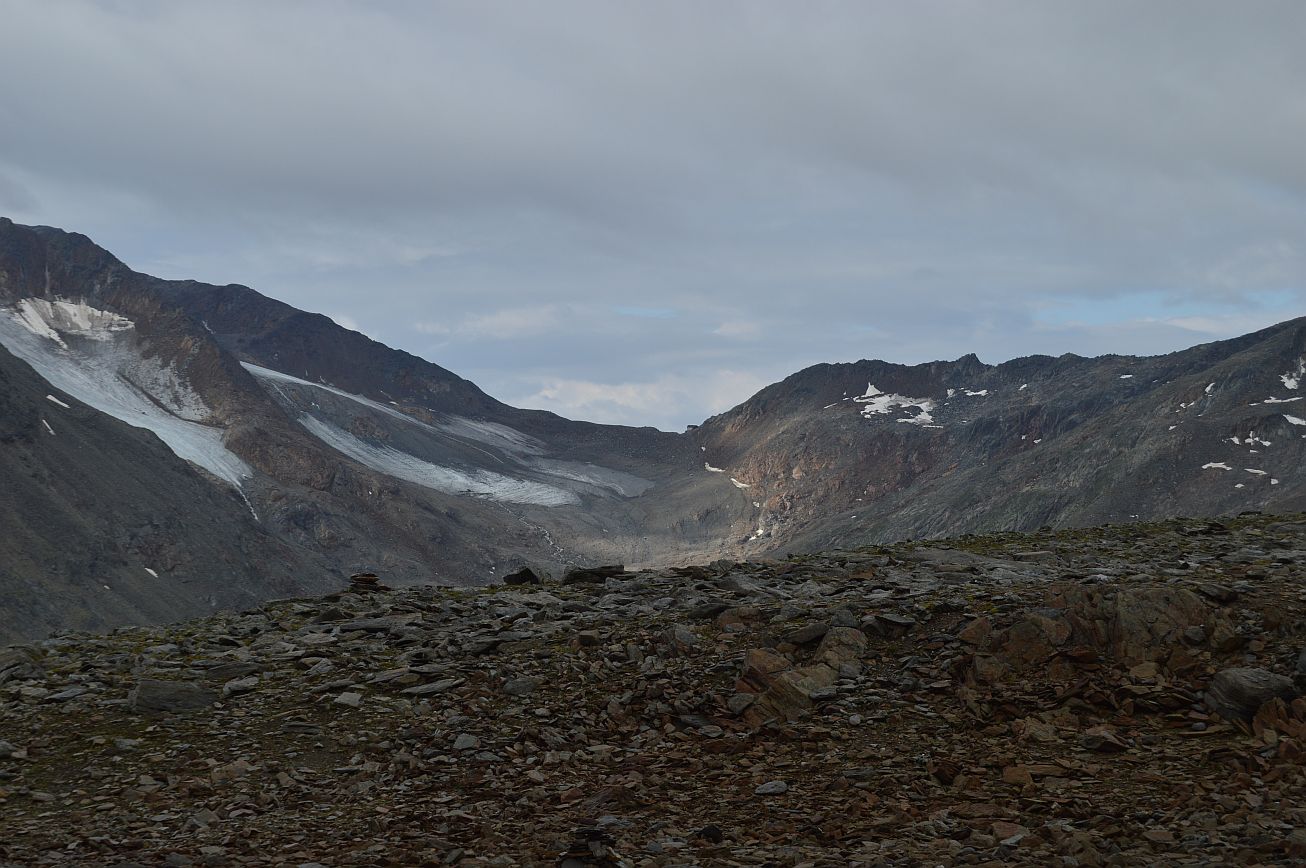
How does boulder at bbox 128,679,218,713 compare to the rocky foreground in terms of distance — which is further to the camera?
boulder at bbox 128,679,218,713

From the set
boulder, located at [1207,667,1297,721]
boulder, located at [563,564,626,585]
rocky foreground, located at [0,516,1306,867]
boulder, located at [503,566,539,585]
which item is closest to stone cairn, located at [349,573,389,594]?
boulder, located at [503,566,539,585]

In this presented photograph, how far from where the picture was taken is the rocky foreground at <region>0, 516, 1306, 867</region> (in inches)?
388

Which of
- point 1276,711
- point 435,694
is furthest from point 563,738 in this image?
point 1276,711

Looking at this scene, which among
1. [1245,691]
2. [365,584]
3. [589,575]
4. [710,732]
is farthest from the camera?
[589,575]

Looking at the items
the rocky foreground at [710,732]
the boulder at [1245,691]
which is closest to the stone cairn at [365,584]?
the rocky foreground at [710,732]

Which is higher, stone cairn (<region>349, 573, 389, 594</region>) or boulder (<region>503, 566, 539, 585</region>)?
boulder (<region>503, 566, 539, 585</region>)

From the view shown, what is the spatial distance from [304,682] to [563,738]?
14.9 ft

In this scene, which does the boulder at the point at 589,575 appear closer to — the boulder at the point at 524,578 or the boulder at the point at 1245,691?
the boulder at the point at 524,578

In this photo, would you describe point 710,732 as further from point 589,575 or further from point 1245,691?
point 589,575

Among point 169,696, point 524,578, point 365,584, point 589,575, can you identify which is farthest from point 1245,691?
point 365,584

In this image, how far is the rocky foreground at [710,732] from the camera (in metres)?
9.84

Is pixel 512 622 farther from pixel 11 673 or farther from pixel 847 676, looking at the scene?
pixel 11 673

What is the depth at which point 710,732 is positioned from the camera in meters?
12.6

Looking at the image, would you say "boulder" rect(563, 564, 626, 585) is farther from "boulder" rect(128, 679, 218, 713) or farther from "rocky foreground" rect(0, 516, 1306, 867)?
"boulder" rect(128, 679, 218, 713)
